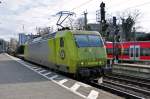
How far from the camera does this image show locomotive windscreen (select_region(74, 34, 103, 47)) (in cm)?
1951

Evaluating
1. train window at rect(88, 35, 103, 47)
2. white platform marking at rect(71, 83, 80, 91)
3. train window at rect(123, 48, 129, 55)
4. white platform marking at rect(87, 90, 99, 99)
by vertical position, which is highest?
train window at rect(88, 35, 103, 47)

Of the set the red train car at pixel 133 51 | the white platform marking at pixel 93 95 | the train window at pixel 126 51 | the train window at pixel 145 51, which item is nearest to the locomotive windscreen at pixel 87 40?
the white platform marking at pixel 93 95

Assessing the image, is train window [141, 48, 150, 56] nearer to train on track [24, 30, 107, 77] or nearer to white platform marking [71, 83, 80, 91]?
train on track [24, 30, 107, 77]

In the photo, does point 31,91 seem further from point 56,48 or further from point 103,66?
point 56,48

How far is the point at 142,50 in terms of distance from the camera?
42.6m

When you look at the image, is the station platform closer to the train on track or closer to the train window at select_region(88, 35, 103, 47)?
the train window at select_region(88, 35, 103, 47)

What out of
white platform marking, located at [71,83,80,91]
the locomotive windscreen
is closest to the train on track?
the locomotive windscreen

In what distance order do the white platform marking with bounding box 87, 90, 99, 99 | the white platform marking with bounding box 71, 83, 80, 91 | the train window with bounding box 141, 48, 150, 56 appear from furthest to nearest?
the train window with bounding box 141, 48, 150, 56 → the white platform marking with bounding box 71, 83, 80, 91 → the white platform marking with bounding box 87, 90, 99, 99

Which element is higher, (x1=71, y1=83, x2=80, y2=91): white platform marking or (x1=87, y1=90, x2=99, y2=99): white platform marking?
(x1=71, y1=83, x2=80, y2=91): white platform marking

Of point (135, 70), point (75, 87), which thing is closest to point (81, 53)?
Answer: point (75, 87)

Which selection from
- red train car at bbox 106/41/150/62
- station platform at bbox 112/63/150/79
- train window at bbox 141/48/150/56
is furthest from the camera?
red train car at bbox 106/41/150/62

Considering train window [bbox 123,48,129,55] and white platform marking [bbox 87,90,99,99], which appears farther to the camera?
train window [bbox 123,48,129,55]

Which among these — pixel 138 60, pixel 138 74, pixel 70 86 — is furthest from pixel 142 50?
pixel 70 86

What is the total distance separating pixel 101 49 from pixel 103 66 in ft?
3.12
